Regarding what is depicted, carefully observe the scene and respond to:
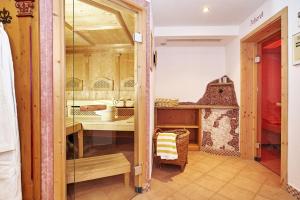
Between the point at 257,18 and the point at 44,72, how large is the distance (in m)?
2.87

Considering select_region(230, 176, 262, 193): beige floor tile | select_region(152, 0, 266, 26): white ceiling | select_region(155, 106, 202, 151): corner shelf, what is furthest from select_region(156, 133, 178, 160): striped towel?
select_region(152, 0, 266, 26): white ceiling

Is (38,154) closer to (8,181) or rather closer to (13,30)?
(8,181)

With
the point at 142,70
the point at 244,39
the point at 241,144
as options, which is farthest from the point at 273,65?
the point at 142,70

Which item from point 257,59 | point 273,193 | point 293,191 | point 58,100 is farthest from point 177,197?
point 257,59

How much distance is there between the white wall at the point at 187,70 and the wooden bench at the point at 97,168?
2127mm

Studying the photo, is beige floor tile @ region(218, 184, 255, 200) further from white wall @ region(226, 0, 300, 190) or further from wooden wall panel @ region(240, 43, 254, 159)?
wooden wall panel @ region(240, 43, 254, 159)

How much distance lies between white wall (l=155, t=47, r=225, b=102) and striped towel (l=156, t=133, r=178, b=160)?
159cm

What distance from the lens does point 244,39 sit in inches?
121

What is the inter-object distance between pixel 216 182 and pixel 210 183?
9cm

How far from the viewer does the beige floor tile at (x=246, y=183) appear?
216 centimetres

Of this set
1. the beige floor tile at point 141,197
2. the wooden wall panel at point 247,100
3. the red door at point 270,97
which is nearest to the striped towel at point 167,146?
A: the beige floor tile at point 141,197

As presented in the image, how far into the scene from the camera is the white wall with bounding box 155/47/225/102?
12.9 ft

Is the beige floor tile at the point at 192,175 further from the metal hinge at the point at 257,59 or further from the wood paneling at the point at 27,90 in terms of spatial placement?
→ the metal hinge at the point at 257,59

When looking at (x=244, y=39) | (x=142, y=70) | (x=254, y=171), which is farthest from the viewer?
(x=244, y=39)
